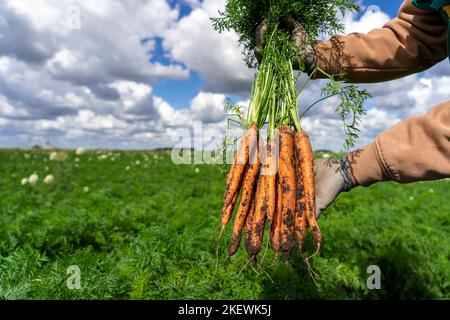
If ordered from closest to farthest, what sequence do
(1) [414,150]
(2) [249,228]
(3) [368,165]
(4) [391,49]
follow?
(1) [414,150], (3) [368,165], (2) [249,228], (4) [391,49]

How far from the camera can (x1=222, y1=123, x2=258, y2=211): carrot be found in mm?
2496

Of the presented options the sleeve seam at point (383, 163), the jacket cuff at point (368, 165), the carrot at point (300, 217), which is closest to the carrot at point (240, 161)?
the carrot at point (300, 217)

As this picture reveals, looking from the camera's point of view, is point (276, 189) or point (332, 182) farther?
point (276, 189)

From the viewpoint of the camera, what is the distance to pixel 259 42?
2631mm

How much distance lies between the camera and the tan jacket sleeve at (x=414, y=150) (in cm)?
219

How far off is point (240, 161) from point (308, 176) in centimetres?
48

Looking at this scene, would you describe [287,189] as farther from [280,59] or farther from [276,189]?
[280,59]

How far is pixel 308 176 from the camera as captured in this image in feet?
8.27

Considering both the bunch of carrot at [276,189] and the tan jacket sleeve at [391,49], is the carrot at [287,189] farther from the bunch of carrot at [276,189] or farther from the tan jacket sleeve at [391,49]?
the tan jacket sleeve at [391,49]

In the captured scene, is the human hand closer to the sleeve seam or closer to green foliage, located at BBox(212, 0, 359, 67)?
the sleeve seam

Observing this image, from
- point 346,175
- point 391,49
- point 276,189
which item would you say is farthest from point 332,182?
point 391,49

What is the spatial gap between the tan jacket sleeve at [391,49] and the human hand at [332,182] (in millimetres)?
737
